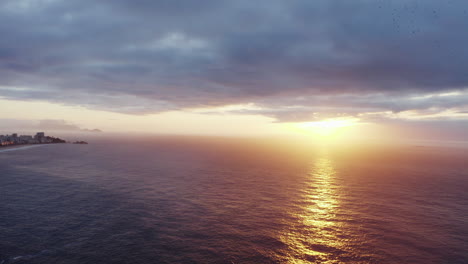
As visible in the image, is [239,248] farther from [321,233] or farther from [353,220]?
[353,220]

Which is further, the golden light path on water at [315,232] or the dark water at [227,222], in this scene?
the golden light path on water at [315,232]

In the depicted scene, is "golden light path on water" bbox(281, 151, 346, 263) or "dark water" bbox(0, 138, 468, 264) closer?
"dark water" bbox(0, 138, 468, 264)

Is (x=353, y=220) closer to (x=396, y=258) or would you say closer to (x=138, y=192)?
(x=396, y=258)

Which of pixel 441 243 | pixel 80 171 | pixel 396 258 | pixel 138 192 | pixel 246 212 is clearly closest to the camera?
pixel 396 258

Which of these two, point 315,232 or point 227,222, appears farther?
point 227,222

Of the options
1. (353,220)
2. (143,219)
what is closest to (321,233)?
(353,220)

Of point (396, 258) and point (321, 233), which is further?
point (321, 233)

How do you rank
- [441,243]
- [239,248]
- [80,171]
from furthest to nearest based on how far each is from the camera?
[80,171]
[441,243]
[239,248]

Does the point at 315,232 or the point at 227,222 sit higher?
the point at 227,222
